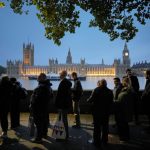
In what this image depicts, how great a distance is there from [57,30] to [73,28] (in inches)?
25.5

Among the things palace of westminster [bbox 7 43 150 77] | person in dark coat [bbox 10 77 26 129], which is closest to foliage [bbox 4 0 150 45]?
person in dark coat [bbox 10 77 26 129]

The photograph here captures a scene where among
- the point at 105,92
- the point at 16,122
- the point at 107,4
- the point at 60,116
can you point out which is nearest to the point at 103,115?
the point at 105,92

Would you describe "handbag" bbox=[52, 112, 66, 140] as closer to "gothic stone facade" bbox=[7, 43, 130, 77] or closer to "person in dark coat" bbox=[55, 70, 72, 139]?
"person in dark coat" bbox=[55, 70, 72, 139]

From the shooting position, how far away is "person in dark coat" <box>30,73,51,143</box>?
7.70m

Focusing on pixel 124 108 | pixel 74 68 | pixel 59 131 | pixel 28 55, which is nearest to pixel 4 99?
pixel 59 131

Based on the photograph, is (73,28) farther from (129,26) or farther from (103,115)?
(103,115)

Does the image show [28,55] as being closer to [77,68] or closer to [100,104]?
[77,68]

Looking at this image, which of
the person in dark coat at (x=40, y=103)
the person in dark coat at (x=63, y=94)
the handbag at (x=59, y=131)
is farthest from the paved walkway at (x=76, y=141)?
the person in dark coat at (x=63, y=94)

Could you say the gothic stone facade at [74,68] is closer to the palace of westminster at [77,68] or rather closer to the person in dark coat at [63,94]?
the palace of westminster at [77,68]

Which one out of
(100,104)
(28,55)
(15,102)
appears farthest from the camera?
(28,55)

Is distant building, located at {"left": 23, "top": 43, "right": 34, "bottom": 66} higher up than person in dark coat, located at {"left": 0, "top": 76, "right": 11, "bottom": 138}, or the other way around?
distant building, located at {"left": 23, "top": 43, "right": 34, "bottom": 66}

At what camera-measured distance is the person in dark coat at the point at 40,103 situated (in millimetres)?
7699

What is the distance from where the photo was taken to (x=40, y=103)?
778 centimetres

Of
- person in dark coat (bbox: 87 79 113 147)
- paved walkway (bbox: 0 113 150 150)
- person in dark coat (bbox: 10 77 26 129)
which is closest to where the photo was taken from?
paved walkway (bbox: 0 113 150 150)
